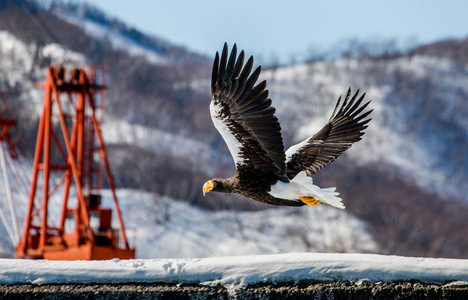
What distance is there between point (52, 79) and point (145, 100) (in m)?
52.6

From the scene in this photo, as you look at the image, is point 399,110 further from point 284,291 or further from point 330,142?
point 284,291

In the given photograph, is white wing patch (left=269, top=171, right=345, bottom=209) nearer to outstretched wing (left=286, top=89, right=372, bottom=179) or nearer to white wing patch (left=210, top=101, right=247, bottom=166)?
white wing patch (left=210, top=101, right=247, bottom=166)

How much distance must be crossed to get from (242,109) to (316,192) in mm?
1042

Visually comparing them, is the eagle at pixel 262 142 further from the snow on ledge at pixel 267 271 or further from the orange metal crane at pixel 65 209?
the orange metal crane at pixel 65 209

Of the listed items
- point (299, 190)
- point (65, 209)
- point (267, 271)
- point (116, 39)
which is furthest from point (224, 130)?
point (116, 39)

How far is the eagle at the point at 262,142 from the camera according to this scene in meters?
5.68

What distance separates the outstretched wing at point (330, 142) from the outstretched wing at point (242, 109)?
1012 millimetres

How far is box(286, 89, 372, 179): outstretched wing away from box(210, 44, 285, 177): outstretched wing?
1.01 metres

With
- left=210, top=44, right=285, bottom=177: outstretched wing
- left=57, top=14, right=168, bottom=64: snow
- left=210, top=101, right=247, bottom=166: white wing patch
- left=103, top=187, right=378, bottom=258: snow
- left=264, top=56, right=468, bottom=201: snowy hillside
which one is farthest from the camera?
left=57, top=14, right=168, bottom=64: snow

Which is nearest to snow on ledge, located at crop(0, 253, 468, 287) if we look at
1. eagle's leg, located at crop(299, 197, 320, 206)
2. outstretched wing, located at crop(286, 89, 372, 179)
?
eagle's leg, located at crop(299, 197, 320, 206)

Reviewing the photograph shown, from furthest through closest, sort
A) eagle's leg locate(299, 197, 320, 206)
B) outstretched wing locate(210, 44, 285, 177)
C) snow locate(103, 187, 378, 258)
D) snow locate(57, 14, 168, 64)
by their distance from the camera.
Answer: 1. snow locate(57, 14, 168, 64)
2. snow locate(103, 187, 378, 258)
3. eagle's leg locate(299, 197, 320, 206)
4. outstretched wing locate(210, 44, 285, 177)

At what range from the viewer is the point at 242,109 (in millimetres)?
5742

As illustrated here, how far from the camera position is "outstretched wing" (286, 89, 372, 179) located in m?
7.00

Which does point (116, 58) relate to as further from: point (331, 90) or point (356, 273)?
point (356, 273)
